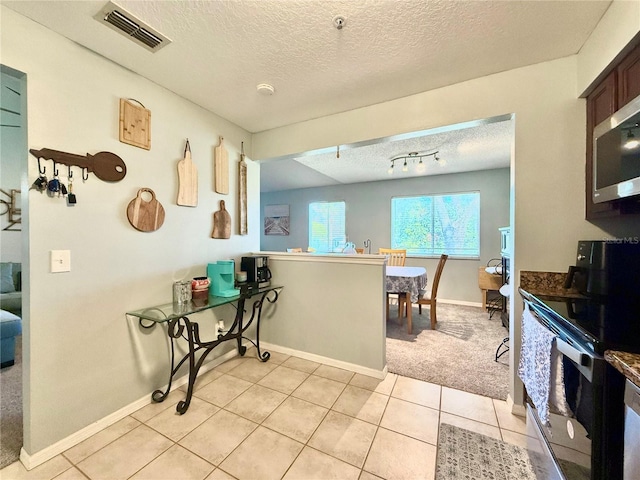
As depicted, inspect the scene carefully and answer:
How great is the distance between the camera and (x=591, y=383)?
34.8 inches

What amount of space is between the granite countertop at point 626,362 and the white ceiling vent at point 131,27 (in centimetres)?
254

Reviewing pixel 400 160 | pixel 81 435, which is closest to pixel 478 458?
pixel 81 435

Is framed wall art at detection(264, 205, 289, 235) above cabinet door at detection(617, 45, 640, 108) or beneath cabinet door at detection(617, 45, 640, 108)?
beneath

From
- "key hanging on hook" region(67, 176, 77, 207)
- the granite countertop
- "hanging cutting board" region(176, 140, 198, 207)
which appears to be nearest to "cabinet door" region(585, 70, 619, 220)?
the granite countertop

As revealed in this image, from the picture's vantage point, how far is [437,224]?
5.00 m

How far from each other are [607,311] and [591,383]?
1.68 ft

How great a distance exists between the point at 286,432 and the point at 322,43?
97.2 inches

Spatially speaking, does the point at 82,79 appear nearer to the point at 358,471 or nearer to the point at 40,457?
the point at 40,457

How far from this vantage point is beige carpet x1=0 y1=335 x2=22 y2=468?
145cm

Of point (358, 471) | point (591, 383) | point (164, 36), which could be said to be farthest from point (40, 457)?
point (591, 383)

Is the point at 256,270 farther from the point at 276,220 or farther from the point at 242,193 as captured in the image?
the point at 276,220

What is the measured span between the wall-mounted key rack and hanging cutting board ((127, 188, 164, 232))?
0.18 meters

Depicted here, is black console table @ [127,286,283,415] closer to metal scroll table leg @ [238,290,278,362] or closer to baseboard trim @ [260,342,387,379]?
metal scroll table leg @ [238,290,278,362]

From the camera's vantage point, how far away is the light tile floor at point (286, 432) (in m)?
1.35
